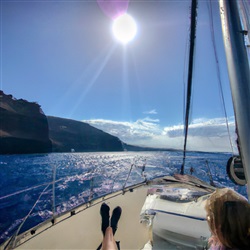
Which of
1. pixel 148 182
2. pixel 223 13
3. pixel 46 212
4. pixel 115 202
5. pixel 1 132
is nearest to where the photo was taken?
pixel 223 13

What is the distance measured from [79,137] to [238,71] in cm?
10725

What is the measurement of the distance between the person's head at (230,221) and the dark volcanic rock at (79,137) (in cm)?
9638

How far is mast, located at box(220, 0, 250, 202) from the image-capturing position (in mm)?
710

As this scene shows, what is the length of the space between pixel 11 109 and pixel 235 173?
3613 inches

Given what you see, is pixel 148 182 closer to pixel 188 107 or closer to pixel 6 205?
pixel 188 107

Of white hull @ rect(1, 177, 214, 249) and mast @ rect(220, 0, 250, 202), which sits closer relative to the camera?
mast @ rect(220, 0, 250, 202)

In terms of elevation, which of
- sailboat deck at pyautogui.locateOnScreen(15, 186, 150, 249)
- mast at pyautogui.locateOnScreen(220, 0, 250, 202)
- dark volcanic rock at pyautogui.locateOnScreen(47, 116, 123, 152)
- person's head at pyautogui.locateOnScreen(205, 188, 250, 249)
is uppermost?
dark volcanic rock at pyautogui.locateOnScreen(47, 116, 123, 152)

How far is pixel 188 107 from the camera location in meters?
3.76

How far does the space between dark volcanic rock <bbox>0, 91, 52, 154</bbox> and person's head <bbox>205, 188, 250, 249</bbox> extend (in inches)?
2952

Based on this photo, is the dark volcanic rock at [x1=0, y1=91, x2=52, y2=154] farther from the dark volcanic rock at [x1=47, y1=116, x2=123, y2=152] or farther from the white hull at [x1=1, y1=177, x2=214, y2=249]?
the white hull at [x1=1, y1=177, x2=214, y2=249]

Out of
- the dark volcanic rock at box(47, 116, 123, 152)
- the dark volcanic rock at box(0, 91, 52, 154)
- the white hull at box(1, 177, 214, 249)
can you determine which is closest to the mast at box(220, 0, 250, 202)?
the white hull at box(1, 177, 214, 249)

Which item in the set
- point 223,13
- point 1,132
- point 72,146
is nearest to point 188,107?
point 223,13

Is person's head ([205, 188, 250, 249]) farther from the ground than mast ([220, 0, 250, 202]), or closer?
closer

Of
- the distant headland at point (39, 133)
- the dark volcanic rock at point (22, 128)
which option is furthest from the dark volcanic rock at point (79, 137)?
the dark volcanic rock at point (22, 128)
